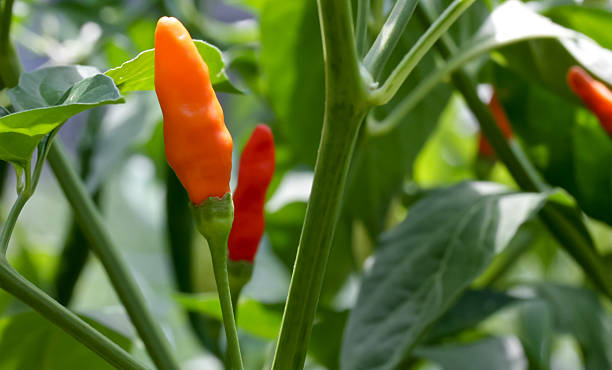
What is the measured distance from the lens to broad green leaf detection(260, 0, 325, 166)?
67cm

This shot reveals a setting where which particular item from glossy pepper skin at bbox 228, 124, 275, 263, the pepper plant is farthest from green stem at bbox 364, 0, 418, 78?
glossy pepper skin at bbox 228, 124, 275, 263

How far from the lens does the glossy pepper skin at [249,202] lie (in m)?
0.45

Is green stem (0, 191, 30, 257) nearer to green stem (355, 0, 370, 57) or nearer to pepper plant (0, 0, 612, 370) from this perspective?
pepper plant (0, 0, 612, 370)

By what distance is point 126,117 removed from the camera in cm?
80

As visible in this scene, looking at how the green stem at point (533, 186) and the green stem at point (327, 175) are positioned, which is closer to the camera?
the green stem at point (327, 175)

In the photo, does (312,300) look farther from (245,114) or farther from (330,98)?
(245,114)

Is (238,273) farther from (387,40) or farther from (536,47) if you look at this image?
(536,47)

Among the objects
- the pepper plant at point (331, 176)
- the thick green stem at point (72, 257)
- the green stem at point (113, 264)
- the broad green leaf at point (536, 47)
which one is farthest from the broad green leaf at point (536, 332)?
the thick green stem at point (72, 257)

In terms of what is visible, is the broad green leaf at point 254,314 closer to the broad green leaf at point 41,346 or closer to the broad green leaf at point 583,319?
the broad green leaf at point 41,346

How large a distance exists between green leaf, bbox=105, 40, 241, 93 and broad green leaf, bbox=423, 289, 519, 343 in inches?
11.7

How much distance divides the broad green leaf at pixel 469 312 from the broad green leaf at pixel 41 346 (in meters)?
0.26

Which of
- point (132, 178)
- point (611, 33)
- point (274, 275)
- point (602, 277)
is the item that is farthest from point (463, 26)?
point (132, 178)

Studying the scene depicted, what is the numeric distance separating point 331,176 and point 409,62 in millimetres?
71

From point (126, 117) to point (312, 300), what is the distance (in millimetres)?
504
